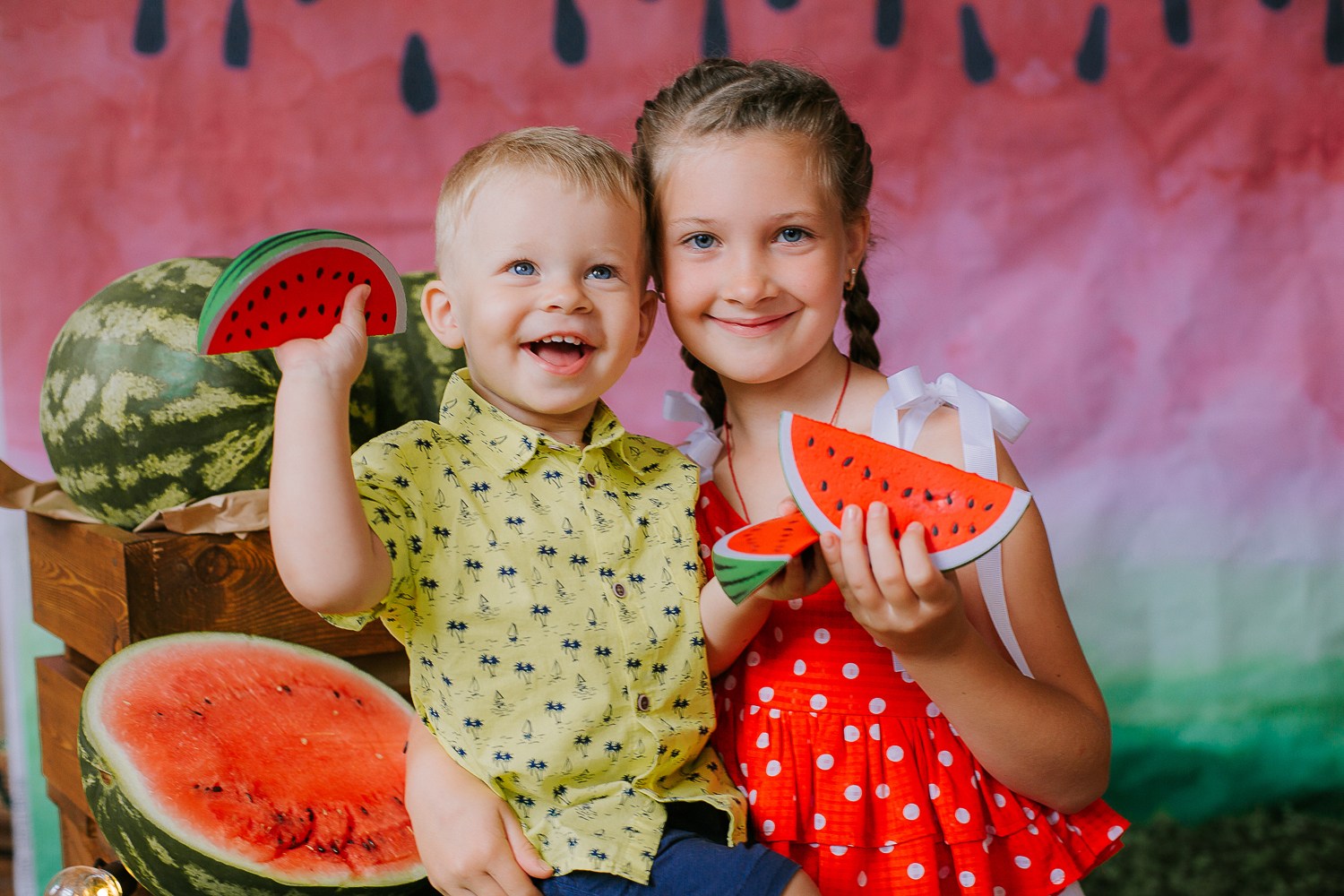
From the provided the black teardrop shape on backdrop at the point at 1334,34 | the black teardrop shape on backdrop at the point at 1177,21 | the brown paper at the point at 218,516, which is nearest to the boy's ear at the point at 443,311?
the brown paper at the point at 218,516

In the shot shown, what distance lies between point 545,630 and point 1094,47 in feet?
9.67

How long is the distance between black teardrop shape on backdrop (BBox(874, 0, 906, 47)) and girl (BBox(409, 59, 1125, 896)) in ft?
6.10

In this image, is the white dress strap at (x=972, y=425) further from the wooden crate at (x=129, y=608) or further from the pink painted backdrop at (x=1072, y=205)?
the pink painted backdrop at (x=1072, y=205)

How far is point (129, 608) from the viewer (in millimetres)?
2078

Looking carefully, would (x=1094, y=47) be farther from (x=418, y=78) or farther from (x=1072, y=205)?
(x=418, y=78)

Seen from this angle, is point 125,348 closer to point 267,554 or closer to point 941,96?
point 267,554

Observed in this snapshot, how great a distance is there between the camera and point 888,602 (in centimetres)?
140

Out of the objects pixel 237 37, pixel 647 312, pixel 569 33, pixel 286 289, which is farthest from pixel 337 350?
pixel 569 33

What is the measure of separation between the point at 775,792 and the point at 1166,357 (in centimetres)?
261

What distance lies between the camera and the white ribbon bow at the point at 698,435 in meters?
1.96

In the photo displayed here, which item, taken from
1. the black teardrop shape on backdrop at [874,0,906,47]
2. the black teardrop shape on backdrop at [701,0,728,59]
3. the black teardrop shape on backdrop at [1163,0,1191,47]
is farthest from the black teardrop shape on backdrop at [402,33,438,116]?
the black teardrop shape on backdrop at [1163,0,1191,47]

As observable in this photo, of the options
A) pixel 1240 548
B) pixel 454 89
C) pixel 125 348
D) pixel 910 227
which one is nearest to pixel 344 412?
pixel 125 348

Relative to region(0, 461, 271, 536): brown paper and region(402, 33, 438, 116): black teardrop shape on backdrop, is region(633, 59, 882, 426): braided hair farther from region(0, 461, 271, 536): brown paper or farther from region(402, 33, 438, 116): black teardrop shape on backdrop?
region(402, 33, 438, 116): black teardrop shape on backdrop

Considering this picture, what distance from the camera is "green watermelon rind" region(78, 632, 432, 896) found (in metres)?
1.69
